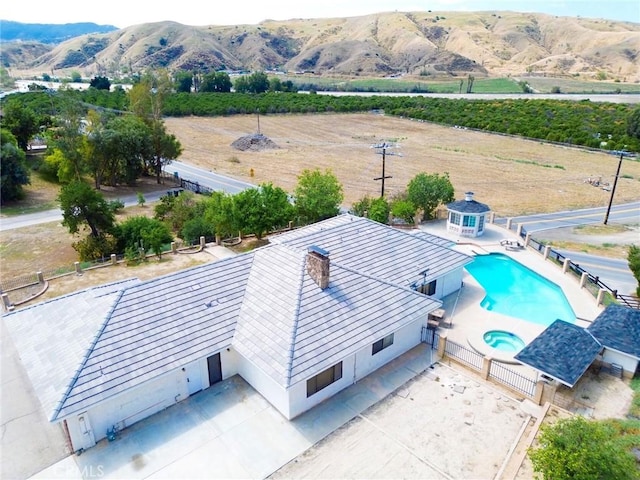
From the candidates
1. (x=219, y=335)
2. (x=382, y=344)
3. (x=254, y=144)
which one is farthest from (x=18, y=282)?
(x=254, y=144)

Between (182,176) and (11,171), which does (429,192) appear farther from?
(11,171)

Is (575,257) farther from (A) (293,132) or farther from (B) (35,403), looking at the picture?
(A) (293,132)

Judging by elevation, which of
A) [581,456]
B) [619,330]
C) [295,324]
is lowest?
[619,330]

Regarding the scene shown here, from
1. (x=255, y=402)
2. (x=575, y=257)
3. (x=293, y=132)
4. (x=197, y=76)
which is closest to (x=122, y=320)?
(x=255, y=402)

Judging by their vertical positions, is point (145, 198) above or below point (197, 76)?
below

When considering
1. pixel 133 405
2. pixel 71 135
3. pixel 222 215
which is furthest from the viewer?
pixel 71 135

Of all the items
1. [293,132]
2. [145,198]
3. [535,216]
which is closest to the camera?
[535,216]
